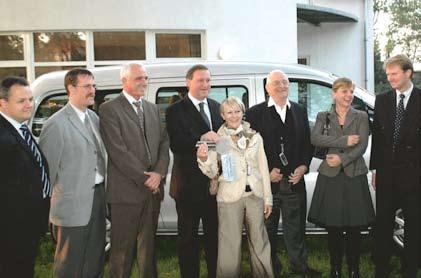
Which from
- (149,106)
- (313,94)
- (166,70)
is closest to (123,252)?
(149,106)

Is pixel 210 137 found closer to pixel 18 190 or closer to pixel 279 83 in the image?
pixel 279 83

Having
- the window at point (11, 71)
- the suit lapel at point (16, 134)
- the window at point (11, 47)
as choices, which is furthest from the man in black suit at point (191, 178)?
the window at point (11, 47)

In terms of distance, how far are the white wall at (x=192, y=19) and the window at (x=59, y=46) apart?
0.24 meters

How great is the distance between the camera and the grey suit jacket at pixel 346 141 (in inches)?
183

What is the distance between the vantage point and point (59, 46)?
10.4 meters

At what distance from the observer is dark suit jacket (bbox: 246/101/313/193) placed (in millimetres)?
4773

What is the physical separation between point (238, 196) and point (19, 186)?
1.78 meters

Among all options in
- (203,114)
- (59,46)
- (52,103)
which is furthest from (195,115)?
(59,46)

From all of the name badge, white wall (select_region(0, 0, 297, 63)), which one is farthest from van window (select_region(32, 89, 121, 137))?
white wall (select_region(0, 0, 297, 63))

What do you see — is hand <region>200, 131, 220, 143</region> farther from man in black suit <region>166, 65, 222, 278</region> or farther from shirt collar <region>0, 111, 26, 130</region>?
shirt collar <region>0, 111, 26, 130</region>

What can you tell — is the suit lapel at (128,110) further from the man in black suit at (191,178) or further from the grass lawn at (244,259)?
the grass lawn at (244,259)

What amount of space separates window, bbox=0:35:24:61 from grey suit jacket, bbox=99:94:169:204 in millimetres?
6868

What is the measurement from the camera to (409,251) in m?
4.55

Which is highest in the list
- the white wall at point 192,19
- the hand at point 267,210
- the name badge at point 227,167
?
the white wall at point 192,19
